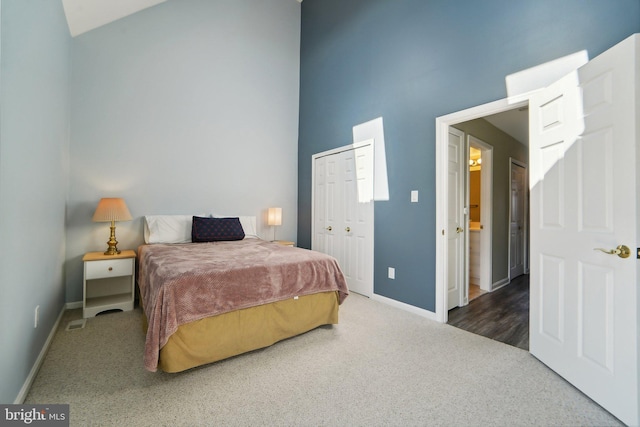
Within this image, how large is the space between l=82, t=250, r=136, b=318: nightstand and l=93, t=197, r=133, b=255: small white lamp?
0.12m

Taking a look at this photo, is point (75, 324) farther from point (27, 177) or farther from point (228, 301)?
point (228, 301)

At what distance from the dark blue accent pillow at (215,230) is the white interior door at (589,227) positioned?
325 cm

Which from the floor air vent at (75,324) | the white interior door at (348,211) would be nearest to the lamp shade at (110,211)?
the floor air vent at (75,324)

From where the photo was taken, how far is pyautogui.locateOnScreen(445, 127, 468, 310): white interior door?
3.16m

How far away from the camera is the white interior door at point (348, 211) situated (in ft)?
11.9

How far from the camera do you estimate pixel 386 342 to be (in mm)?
2344

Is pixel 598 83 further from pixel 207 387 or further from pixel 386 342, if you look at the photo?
pixel 207 387

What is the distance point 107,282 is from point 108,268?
0.56m

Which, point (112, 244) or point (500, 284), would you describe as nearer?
point (112, 244)

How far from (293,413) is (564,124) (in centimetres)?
248

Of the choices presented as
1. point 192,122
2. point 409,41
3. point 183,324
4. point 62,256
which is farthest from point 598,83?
point 62,256

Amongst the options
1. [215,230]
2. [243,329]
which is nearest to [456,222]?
[243,329]

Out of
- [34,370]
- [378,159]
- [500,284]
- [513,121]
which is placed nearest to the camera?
[34,370]

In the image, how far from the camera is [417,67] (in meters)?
3.06
